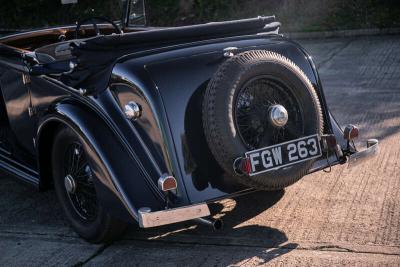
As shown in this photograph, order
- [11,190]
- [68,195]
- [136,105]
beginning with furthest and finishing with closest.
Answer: [11,190], [68,195], [136,105]

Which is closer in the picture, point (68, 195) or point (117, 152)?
point (117, 152)

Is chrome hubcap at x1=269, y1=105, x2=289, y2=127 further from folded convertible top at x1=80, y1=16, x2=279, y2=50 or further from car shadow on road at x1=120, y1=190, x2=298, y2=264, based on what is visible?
folded convertible top at x1=80, y1=16, x2=279, y2=50

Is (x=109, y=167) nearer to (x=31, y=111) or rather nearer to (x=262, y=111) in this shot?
(x=262, y=111)

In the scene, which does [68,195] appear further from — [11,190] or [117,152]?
[11,190]

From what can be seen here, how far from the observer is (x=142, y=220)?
3.33 m

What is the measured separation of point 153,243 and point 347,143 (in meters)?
1.44

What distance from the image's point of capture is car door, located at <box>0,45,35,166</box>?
452 centimetres

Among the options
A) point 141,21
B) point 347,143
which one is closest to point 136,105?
point 347,143

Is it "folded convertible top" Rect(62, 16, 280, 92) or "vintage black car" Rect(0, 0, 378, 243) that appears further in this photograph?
"folded convertible top" Rect(62, 16, 280, 92)

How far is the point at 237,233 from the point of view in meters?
3.89

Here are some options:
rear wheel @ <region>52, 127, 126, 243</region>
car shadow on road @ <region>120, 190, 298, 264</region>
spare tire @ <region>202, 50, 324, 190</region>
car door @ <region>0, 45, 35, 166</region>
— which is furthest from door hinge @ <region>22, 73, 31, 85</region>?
spare tire @ <region>202, 50, 324, 190</region>

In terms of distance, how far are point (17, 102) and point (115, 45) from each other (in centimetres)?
115

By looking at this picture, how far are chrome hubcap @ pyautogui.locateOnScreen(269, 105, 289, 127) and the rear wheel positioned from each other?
1090mm

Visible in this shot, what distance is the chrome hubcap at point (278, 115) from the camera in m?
3.67
